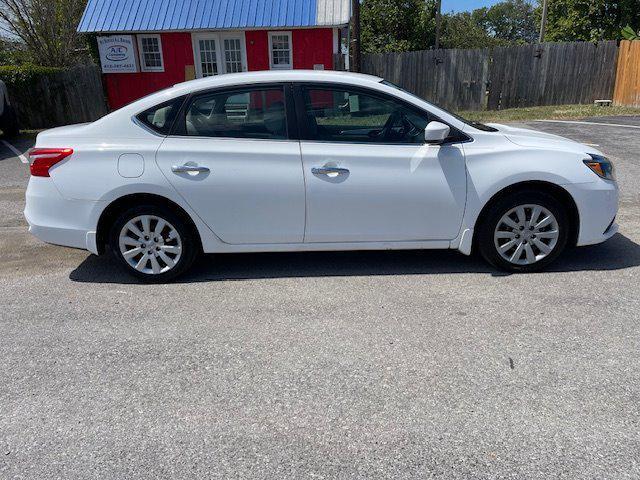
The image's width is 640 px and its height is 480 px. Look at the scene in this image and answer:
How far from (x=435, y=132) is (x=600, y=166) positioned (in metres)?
1.47

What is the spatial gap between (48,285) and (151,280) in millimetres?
935

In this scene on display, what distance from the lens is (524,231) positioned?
4.42m

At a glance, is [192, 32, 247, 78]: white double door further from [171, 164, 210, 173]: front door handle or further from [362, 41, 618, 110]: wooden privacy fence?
[171, 164, 210, 173]: front door handle

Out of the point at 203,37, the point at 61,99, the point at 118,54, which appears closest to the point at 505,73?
the point at 203,37

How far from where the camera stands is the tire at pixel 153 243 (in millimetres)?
4367

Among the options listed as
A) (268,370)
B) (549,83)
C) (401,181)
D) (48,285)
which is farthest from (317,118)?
(549,83)

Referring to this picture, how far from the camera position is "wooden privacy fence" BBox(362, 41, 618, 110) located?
1761cm

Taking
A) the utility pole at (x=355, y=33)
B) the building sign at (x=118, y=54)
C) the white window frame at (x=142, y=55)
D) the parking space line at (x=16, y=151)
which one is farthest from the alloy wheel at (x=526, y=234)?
the building sign at (x=118, y=54)

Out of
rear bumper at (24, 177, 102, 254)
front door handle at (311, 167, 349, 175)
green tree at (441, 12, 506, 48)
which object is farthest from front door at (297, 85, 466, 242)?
green tree at (441, 12, 506, 48)

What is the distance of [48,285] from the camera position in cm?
464

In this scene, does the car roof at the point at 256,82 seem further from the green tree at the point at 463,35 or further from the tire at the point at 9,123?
the green tree at the point at 463,35

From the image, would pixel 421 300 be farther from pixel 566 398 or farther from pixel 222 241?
pixel 222 241

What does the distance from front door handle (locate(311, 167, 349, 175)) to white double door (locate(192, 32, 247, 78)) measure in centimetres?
1517

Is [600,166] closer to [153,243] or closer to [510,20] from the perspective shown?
[153,243]
